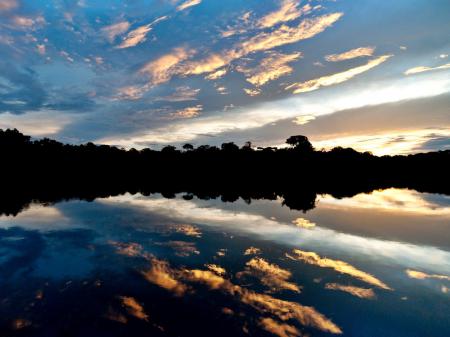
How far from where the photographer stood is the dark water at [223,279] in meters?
8.98

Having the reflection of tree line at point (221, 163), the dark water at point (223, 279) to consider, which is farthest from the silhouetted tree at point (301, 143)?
the dark water at point (223, 279)

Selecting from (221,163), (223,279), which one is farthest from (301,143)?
(223,279)

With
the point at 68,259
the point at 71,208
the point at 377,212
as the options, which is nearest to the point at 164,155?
the point at 71,208

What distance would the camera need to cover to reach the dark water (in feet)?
29.5

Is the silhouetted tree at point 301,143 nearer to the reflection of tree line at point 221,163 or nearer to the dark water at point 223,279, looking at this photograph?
the reflection of tree line at point 221,163

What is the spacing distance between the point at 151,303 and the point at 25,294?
467 centimetres

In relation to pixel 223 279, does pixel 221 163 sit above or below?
above

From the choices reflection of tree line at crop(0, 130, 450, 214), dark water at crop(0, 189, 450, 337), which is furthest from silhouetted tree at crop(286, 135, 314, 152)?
dark water at crop(0, 189, 450, 337)

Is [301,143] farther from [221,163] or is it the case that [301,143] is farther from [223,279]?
[223,279]

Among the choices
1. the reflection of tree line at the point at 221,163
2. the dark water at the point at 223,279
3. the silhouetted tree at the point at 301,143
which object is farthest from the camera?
the silhouetted tree at the point at 301,143

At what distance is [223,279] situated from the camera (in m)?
12.4

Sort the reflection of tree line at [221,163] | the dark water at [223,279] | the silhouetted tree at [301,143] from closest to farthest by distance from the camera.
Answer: the dark water at [223,279] → the reflection of tree line at [221,163] → the silhouetted tree at [301,143]

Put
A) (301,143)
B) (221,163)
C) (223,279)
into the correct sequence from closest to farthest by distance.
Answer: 1. (223,279)
2. (221,163)
3. (301,143)

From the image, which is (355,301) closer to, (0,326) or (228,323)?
(228,323)
